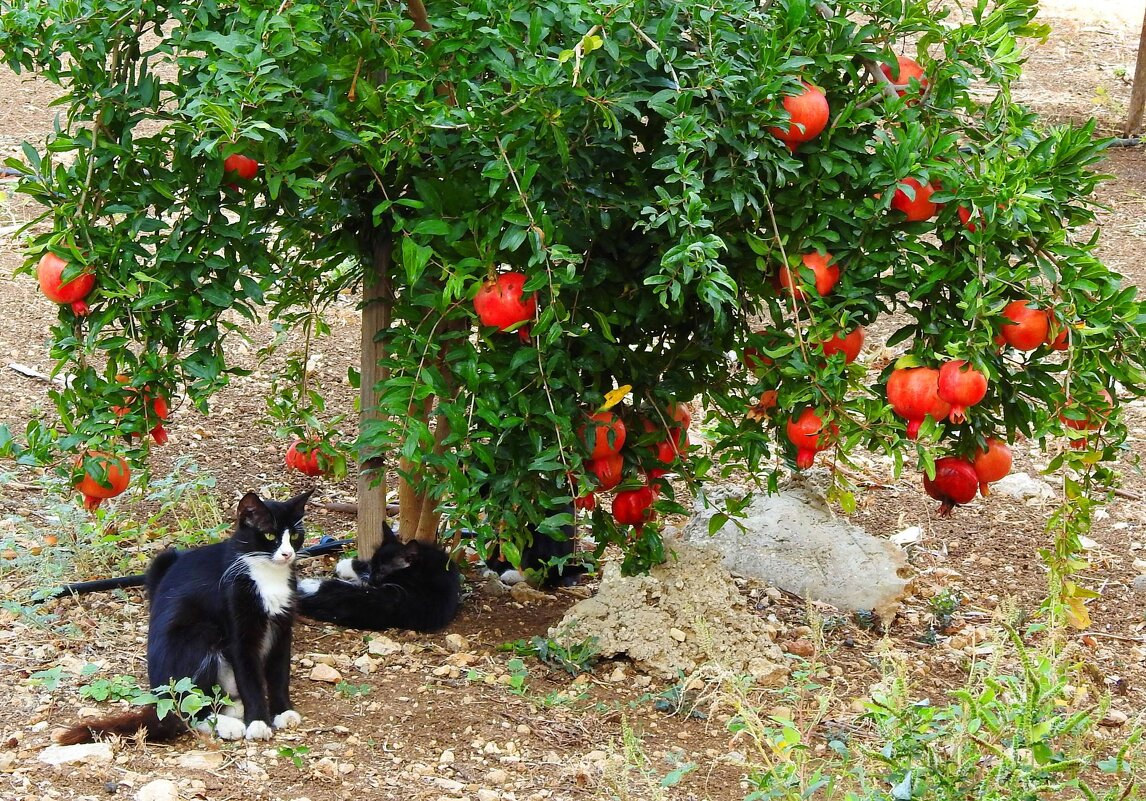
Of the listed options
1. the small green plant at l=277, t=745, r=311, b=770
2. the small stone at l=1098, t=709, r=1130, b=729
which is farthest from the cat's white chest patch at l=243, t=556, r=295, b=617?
the small stone at l=1098, t=709, r=1130, b=729

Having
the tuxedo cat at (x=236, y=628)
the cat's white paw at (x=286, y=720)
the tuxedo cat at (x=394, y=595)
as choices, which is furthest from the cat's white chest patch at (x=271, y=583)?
the tuxedo cat at (x=394, y=595)

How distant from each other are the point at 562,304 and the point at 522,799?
124 cm

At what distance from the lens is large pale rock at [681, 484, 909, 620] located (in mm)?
4574

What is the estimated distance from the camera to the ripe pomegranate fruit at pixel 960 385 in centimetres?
285

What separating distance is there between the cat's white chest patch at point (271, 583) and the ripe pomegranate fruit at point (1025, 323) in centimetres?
204

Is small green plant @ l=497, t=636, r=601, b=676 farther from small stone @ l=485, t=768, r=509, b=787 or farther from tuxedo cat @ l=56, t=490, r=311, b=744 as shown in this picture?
tuxedo cat @ l=56, t=490, r=311, b=744

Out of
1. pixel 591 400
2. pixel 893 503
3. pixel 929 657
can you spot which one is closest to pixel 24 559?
pixel 591 400

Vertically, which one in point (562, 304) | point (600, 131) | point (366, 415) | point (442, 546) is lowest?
point (442, 546)

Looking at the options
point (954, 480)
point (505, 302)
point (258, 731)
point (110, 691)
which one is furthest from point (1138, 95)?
point (110, 691)

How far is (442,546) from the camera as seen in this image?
4352mm

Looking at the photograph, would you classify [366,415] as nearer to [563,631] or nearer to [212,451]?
[563,631]

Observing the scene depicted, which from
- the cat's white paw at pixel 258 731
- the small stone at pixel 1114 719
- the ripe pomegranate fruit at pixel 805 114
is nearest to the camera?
the ripe pomegranate fruit at pixel 805 114

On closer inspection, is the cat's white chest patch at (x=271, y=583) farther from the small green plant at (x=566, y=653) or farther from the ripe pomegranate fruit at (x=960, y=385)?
the ripe pomegranate fruit at (x=960, y=385)

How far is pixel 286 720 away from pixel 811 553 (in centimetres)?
223
